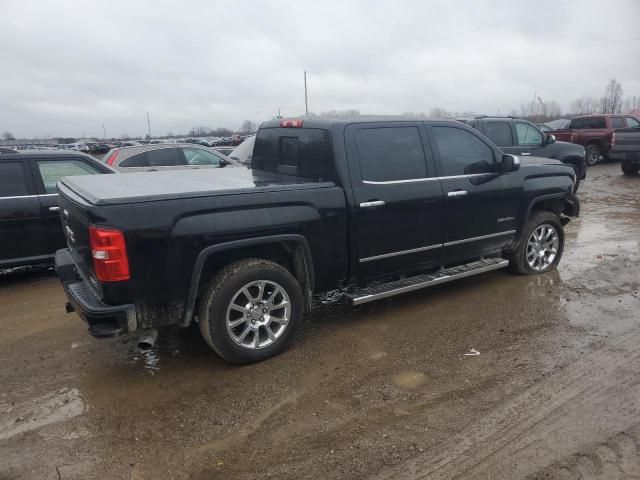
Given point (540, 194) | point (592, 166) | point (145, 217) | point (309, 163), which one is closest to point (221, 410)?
point (145, 217)

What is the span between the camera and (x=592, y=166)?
19.2 meters

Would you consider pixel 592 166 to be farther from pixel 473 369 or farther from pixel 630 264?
pixel 473 369

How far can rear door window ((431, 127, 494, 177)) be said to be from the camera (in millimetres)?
5046

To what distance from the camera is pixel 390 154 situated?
184 inches

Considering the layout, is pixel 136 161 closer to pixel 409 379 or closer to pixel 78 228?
pixel 78 228

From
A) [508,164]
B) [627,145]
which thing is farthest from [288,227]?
[627,145]

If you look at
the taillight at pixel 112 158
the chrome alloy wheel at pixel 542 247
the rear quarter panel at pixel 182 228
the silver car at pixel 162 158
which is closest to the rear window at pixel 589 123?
the silver car at pixel 162 158

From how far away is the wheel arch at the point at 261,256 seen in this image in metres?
3.66

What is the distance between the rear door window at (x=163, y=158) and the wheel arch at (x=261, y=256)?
23.7 ft

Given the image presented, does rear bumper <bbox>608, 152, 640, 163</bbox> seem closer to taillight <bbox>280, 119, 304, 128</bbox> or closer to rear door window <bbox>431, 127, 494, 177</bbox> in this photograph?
rear door window <bbox>431, 127, 494, 177</bbox>

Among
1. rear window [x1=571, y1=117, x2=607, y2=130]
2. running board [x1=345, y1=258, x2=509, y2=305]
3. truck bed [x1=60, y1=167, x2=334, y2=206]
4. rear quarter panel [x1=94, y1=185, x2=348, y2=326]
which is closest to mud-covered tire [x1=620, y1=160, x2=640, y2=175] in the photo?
rear window [x1=571, y1=117, x2=607, y2=130]

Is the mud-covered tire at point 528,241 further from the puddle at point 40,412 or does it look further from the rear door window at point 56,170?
the rear door window at point 56,170

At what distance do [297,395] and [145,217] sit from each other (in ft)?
5.35

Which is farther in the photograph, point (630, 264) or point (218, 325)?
point (630, 264)
